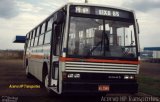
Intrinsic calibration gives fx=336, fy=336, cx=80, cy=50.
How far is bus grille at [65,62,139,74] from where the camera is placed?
10.6m

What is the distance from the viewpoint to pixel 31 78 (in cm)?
2208

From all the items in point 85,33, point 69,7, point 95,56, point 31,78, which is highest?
point 69,7

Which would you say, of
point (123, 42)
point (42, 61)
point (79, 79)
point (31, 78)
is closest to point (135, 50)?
point (123, 42)

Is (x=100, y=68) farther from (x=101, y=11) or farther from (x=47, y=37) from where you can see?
(x=47, y=37)

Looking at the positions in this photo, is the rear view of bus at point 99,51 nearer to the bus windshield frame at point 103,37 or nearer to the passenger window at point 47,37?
the bus windshield frame at point 103,37

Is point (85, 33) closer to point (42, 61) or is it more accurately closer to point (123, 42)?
point (123, 42)

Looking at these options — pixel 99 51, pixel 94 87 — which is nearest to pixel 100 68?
pixel 99 51

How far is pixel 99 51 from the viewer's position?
10.9m

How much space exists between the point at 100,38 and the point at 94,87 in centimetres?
160

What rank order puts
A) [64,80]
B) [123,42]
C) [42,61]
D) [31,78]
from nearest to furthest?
[64,80] → [123,42] → [42,61] → [31,78]

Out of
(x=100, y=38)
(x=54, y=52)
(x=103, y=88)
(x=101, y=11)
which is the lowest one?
(x=103, y=88)

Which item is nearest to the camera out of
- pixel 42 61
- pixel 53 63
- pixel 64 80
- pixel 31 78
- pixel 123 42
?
pixel 64 80

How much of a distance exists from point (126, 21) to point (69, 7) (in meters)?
2.07

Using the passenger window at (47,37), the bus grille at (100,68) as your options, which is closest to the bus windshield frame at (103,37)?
the bus grille at (100,68)
